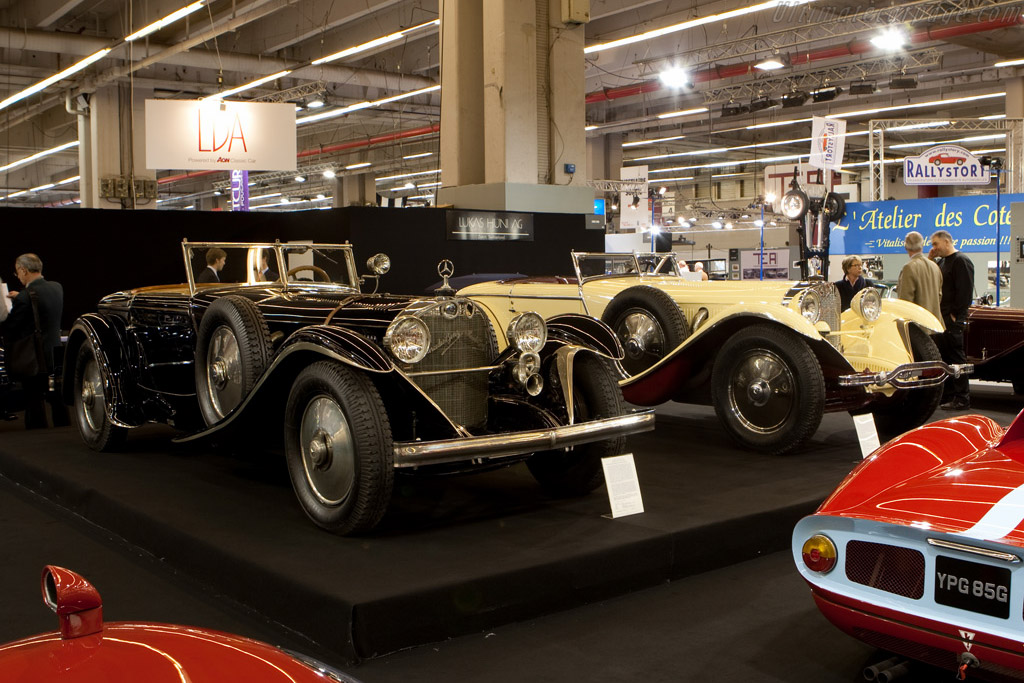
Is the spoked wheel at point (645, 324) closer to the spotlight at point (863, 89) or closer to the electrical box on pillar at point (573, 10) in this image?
the electrical box on pillar at point (573, 10)

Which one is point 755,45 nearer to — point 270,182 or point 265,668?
point 265,668

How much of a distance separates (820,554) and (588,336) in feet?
7.57

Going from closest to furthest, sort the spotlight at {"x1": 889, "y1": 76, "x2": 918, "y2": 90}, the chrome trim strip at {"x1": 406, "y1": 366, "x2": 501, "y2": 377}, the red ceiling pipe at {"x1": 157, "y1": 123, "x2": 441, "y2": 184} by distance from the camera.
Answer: the chrome trim strip at {"x1": 406, "y1": 366, "x2": 501, "y2": 377} → the spotlight at {"x1": 889, "y1": 76, "x2": 918, "y2": 90} → the red ceiling pipe at {"x1": 157, "y1": 123, "x2": 441, "y2": 184}

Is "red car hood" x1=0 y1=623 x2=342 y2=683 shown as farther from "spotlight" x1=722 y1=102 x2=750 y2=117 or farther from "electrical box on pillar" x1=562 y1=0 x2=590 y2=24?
"spotlight" x1=722 y1=102 x2=750 y2=117

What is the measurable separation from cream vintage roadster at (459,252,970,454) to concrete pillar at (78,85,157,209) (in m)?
13.0

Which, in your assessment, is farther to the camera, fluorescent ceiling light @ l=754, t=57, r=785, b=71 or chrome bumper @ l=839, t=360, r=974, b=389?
fluorescent ceiling light @ l=754, t=57, r=785, b=71

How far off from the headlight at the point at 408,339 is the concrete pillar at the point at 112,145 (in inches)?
597

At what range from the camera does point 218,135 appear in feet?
37.0

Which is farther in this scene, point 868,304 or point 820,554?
point 868,304

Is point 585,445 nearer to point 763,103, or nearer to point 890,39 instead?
point 890,39

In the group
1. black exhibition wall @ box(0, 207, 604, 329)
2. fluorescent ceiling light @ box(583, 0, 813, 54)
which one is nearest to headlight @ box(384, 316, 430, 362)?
black exhibition wall @ box(0, 207, 604, 329)

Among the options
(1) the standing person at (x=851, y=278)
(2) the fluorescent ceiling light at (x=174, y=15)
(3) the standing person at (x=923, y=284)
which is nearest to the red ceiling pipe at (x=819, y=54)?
(1) the standing person at (x=851, y=278)

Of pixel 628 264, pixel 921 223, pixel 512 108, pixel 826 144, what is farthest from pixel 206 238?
pixel 921 223

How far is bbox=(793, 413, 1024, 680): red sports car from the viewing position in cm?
221
